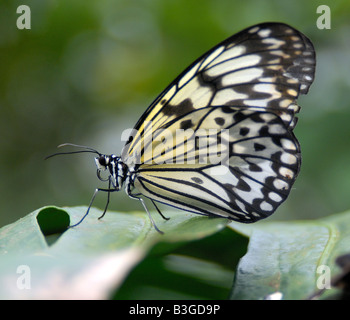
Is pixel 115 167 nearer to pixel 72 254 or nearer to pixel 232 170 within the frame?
pixel 232 170

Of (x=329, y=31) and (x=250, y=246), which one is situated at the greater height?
(x=329, y=31)

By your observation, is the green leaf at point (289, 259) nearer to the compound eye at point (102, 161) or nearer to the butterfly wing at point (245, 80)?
the butterfly wing at point (245, 80)

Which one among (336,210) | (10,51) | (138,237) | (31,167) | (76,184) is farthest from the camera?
(76,184)

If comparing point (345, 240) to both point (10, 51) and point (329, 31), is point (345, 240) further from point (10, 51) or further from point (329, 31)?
point (10, 51)

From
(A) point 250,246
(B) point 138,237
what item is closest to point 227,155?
(A) point 250,246

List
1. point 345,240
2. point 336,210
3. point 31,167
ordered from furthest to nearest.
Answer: point 31,167 < point 336,210 < point 345,240

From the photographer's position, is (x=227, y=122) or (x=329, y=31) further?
(x=329, y=31)

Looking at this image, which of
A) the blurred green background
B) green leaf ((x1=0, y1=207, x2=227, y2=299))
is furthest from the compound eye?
the blurred green background

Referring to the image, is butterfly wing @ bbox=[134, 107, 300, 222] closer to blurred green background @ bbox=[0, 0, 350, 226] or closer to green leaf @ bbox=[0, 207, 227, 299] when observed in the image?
green leaf @ bbox=[0, 207, 227, 299]
